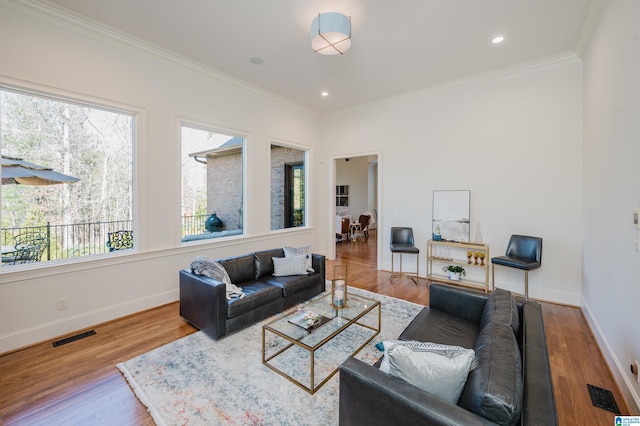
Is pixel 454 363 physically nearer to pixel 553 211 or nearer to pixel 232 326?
pixel 232 326

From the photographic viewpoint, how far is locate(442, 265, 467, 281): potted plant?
14.3 feet

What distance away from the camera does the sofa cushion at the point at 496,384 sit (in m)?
1.01

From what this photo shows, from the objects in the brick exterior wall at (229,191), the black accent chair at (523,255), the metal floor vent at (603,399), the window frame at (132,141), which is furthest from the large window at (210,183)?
the metal floor vent at (603,399)

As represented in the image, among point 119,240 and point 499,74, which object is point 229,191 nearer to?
point 119,240

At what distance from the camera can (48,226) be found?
2.88 metres

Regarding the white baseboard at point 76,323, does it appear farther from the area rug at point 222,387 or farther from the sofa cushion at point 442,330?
the sofa cushion at point 442,330

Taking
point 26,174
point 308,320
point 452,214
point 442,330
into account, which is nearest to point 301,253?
point 308,320

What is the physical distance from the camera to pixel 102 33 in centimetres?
300

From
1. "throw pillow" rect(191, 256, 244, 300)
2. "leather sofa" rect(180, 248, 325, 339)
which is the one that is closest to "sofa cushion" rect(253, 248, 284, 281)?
"leather sofa" rect(180, 248, 325, 339)

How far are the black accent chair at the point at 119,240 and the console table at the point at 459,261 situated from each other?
4.44 meters

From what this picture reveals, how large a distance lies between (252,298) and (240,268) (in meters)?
0.58

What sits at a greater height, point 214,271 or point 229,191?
point 229,191

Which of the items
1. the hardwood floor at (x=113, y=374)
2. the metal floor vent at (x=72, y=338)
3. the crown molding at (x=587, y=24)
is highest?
the crown molding at (x=587, y=24)

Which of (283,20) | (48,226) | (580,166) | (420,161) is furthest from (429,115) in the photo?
(48,226)
